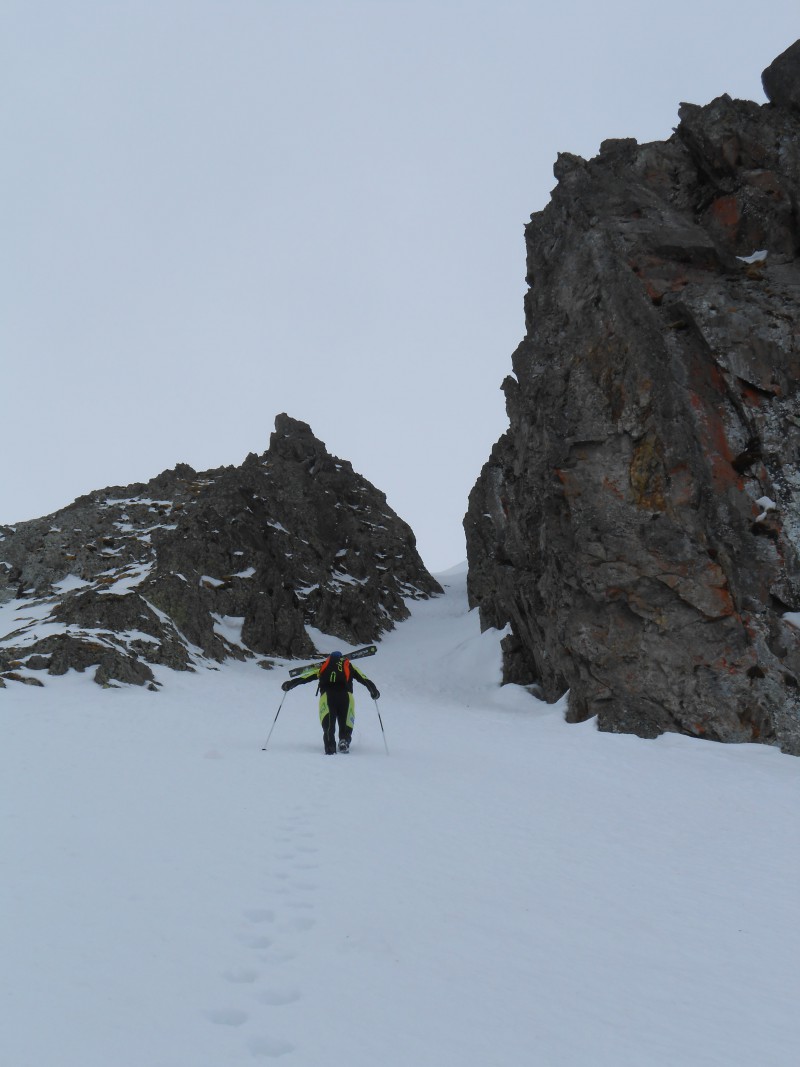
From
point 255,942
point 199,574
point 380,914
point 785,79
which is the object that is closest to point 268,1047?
point 255,942

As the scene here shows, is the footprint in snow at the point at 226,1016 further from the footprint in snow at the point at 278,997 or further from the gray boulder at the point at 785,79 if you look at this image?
the gray boulder at the point at 785,79

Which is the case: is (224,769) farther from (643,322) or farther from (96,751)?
(643,322)

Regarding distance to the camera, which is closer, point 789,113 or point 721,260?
point 721,260

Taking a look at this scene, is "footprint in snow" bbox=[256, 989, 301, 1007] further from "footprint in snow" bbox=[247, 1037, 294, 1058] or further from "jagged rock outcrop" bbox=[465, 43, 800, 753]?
"jagged rock outcrop" bbox=[465, 43, 800, 753]

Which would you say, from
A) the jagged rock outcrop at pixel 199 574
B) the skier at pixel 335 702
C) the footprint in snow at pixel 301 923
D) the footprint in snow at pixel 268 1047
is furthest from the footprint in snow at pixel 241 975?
the jagged rock outcrop at pixel 199 574

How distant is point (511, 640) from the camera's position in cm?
2886

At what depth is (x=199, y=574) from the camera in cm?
3609

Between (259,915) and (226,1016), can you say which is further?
(259,915)

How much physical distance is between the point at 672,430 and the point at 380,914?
57.3ft

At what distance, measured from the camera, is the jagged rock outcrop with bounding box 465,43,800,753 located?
58.0 feet

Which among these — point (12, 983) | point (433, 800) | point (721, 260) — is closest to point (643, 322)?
point (721, 260)

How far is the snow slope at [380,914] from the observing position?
11.0ft

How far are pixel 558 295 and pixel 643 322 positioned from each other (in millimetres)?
4003

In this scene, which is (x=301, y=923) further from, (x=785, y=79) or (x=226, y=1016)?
(x=785, y=79)
